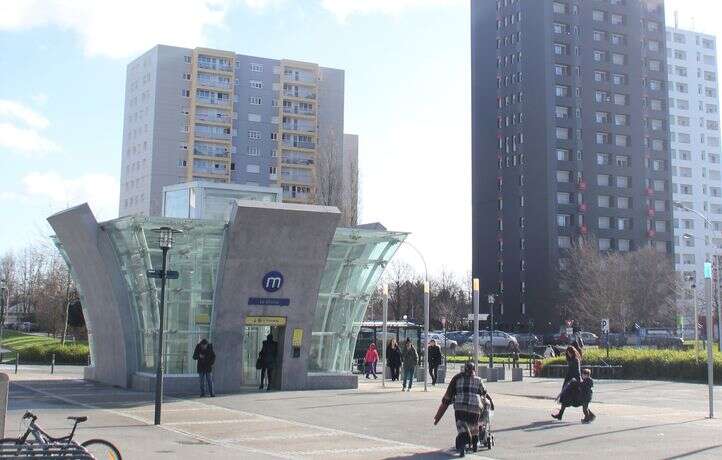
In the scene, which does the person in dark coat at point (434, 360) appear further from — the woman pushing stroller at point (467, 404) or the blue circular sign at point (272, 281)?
the woman pushing stroller at point (467, 404)

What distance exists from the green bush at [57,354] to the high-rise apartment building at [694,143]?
87.4 metres

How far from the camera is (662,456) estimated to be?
13.2 metres

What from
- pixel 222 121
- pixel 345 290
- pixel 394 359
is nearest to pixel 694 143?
pixel 222 121

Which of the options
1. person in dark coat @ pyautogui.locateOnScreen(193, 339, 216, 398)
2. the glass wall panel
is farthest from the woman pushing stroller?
the glass wall panel

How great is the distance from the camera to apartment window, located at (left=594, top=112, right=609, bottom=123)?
9456 cm

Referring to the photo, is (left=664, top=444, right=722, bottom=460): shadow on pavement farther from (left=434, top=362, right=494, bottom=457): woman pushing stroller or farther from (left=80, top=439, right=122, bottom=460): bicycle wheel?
(left=80, top=439, right=122, bottom=460): bicycle wheel

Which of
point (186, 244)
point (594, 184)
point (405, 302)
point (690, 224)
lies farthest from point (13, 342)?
point (690, 224)

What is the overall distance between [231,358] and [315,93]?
9000 centimetres

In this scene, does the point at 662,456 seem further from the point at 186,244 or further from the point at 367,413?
the point at 186,244

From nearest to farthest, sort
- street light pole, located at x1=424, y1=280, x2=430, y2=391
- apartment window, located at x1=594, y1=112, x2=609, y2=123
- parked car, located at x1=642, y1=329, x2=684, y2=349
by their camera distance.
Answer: street light pole, located at x1=424, y1=280, x2=430, y2=391 < parked car, located at x1=642, y1=329, x2=684, y2=349 < apartment window, located at x1=594, y1=112, x2=609, y2=123

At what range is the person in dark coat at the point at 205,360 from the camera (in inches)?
944

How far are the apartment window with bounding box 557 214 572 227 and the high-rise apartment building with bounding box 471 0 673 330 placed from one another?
138mm

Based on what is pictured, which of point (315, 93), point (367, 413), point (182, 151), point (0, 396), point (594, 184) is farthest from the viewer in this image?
point (315, 93)

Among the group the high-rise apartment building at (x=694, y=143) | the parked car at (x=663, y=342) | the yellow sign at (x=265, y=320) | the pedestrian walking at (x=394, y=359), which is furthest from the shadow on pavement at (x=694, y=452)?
the high-rise apartment building at (x=694, y=143)
